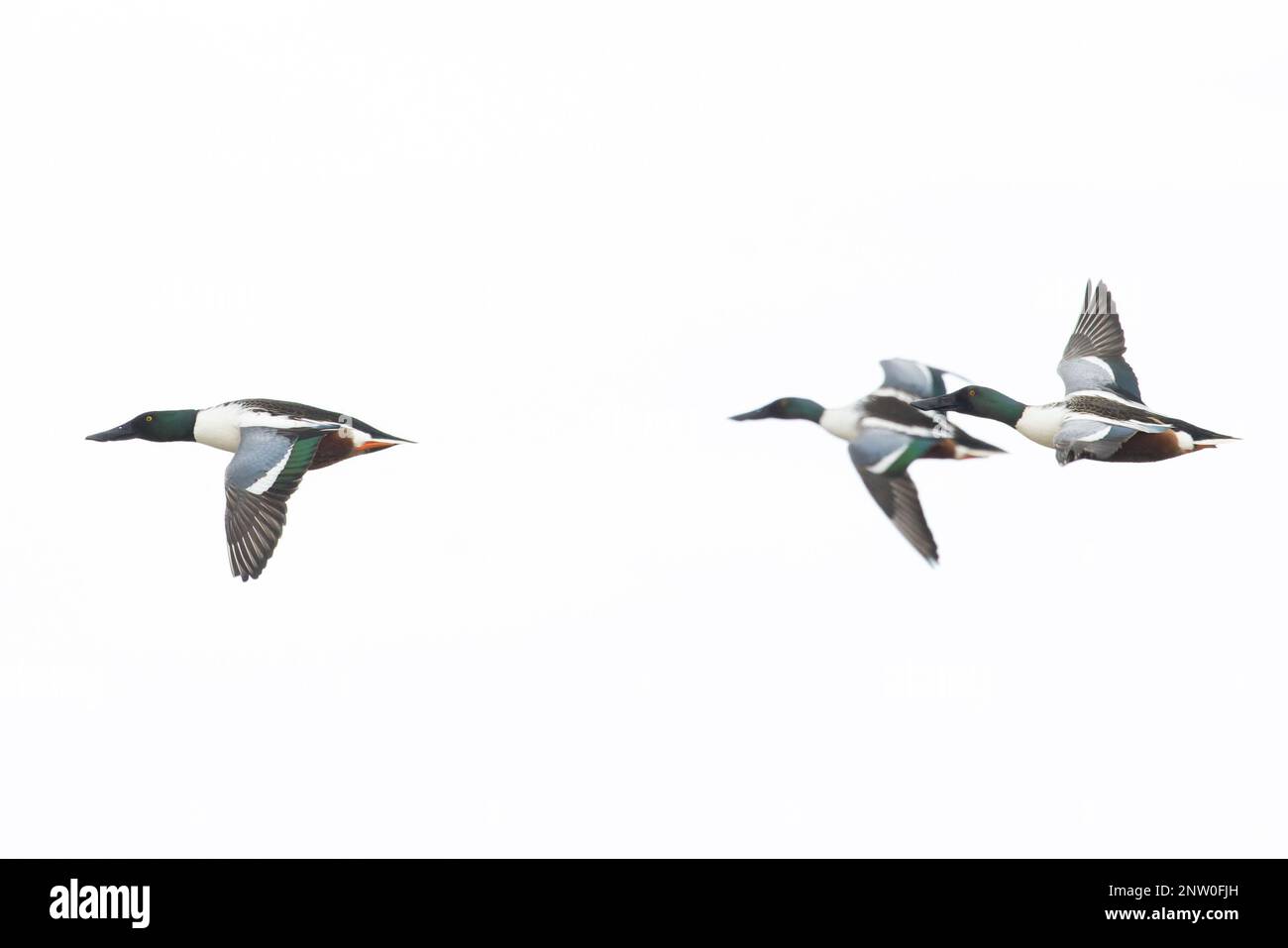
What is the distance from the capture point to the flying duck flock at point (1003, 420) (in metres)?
10.3

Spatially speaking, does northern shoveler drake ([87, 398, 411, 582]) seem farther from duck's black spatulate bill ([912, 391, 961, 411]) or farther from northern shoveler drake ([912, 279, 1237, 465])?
northern shoveler drake ([912, 279, 1237, 465])

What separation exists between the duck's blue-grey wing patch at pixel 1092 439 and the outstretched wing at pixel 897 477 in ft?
2.70

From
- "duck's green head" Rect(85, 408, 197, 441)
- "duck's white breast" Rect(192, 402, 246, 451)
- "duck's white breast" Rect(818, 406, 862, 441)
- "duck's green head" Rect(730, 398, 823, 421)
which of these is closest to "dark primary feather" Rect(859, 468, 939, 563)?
"duck's white breast" Rect(818, 406, 862, 441)

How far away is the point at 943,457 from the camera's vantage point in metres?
11.1

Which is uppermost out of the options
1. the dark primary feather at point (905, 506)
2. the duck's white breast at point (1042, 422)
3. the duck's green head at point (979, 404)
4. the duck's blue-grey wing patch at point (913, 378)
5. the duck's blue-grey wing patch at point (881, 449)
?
the duck's blue-grey wing patch at point (913, 378)

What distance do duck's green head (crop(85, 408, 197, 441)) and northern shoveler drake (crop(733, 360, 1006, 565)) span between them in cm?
340

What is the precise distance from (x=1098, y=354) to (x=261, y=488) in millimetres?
4824

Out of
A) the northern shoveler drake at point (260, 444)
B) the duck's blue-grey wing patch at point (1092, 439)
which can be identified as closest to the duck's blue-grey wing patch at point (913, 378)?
the duck's blue-grey wing patch at point (1092, 439)

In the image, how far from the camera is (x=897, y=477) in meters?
10.7

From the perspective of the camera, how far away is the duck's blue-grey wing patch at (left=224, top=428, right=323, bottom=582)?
9508 mm

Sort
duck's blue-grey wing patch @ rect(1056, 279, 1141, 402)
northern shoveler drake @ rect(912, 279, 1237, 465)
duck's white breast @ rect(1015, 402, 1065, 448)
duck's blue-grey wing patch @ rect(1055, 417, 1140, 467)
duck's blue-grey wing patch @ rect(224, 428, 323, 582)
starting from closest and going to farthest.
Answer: duck's blue-grey wing patch @ rect(224, 428, 323, 582), duck's blue-grey wing patch @ rect(1055, 417, 1140, 467), northern shoveler drake @ rect(912, 279, 1237, 465), duck's white breast @ rect(1015, 402, 1065, 448), duck's blue-grey wing patch @ rect(1056, 279, 1141, 402)

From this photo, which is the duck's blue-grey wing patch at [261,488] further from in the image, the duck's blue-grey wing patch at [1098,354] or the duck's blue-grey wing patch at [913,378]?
the duck's blue-grey wing patch at [1098,354]

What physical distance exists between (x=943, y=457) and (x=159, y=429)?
4.36m

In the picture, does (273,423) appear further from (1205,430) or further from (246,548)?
(1205,430)
